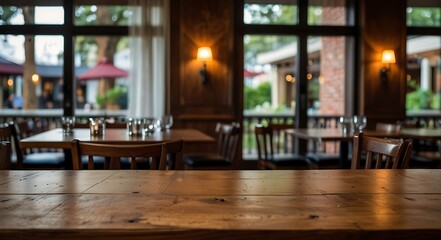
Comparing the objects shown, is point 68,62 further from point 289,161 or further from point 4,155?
point 4,155

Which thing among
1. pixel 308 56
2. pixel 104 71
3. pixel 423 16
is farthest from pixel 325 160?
pixel 104 71

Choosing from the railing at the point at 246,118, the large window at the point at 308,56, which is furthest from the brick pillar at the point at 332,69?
the railing at the point at 246,118

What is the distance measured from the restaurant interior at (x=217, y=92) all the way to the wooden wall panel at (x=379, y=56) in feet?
0.05

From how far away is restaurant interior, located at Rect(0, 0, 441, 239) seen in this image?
1.88m

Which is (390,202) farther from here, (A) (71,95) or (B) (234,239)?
(A) (71,95)

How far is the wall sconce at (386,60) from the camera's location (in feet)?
21.6

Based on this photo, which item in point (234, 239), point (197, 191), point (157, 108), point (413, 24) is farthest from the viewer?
point (413, 24)

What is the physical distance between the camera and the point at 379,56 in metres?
6.70

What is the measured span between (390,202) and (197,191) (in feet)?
1.71

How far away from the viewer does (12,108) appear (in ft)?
24.0

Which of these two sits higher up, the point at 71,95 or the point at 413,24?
the point at 413,24

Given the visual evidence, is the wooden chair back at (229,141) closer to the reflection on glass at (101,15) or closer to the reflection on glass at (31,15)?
the reflection on glass at (101,15)

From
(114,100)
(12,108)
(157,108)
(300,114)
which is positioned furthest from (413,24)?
(12,108)

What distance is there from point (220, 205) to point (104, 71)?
659cm
